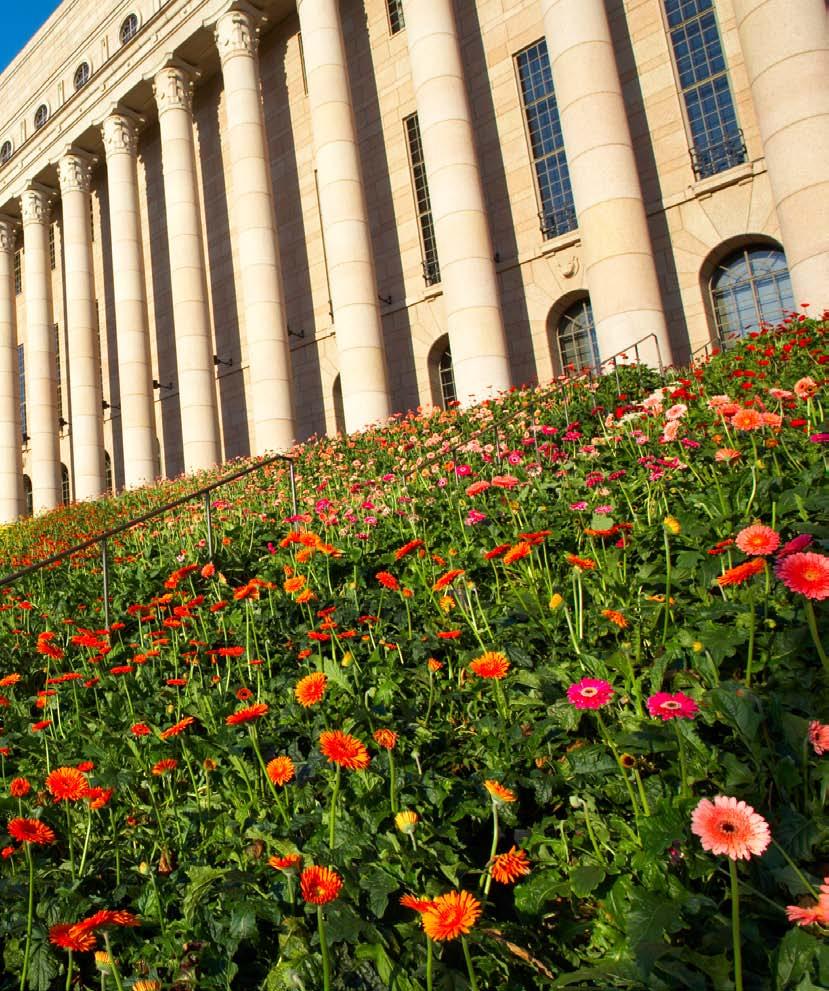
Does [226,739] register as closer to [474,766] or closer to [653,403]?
[474,766]

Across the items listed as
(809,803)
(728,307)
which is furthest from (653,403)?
(728,307)

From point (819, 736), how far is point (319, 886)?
1.53 meters

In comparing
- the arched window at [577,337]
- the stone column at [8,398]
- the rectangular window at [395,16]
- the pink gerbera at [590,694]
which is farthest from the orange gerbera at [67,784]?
the stone column at [8,398]

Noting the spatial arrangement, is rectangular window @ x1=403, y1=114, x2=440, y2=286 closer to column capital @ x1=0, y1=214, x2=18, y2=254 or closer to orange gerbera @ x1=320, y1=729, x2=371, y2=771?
column capital @ x1=0, y1=214, x2=18, y2=254

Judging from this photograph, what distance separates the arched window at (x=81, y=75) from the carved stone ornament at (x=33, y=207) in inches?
202

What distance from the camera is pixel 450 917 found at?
5.34ft

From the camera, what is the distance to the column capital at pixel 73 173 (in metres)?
31.0

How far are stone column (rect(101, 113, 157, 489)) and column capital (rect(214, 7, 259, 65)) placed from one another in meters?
6.64

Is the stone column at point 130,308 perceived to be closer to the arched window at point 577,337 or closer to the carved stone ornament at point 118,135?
the carved stone ornament at point 118,135

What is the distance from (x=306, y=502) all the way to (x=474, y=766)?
25.7 feet

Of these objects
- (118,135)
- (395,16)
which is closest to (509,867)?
(395,16)

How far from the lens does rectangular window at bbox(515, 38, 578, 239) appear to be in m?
22.2

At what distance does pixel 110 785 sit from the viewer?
3.04 m

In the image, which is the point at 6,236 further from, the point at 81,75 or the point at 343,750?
the point at 343,750
